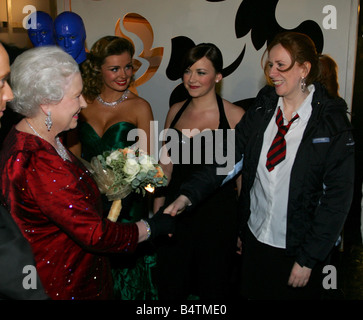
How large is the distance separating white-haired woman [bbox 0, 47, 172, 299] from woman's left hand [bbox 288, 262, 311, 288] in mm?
911

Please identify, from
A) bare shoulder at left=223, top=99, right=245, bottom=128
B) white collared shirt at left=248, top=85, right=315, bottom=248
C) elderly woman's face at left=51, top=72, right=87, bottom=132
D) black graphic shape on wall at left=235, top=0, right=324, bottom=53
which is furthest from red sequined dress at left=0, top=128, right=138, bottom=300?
black graphic shape on wall at left=235, top=0, right=324, bottom=53

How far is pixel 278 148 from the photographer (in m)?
2.32

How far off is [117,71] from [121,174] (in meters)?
1.38

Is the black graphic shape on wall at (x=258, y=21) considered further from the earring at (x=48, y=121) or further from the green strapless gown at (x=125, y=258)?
the earring at (x=48, y=121)

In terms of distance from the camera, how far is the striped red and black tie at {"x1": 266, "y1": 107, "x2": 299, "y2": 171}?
2.31m

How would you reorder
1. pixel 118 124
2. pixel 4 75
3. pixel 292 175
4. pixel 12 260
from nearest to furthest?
pixel 12 260 < pixel 4 75 < pixel 292 175 < pixel 118 124

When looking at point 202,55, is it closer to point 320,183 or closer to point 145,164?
point 145,164

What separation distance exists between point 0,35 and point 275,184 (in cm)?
303

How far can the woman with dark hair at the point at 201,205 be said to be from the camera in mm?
3100

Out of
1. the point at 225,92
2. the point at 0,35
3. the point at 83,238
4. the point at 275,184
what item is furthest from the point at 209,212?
the point at 0,35

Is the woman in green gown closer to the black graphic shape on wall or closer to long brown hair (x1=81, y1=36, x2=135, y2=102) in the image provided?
long brown hair (x1=81, y1=36, x2=135, y2=102)

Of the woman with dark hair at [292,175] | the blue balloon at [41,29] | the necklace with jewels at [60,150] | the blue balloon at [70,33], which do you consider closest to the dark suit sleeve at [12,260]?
the necklace with jewels at [60,150]

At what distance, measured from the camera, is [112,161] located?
2.28 m

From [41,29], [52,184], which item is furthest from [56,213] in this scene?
[41,29]
